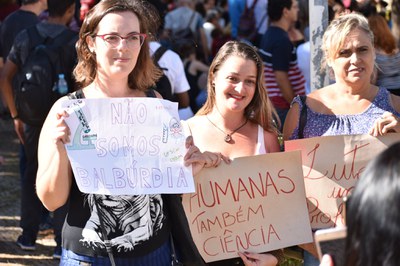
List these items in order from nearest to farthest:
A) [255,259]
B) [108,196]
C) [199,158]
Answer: [108,196] → [199,158] → [255,259]

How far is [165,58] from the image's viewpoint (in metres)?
6.24

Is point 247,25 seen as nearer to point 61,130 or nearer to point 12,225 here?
point 12,225

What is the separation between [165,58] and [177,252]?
2.89 meters

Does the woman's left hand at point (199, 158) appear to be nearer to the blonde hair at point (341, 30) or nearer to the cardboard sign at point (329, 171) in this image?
the cardboard sign at point (329, 171)

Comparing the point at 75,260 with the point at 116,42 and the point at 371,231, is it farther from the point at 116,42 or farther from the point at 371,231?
the point at 371,231

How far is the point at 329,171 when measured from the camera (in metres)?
3.96

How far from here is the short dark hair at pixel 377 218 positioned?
1.71m

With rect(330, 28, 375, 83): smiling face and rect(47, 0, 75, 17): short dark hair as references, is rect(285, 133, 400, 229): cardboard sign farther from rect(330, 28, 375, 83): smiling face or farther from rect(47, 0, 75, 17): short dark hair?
rect(47, 0, 75, 17): short dark hair

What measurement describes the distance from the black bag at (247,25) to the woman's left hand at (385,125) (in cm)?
564

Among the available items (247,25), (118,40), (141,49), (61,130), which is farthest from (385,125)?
(247,25)

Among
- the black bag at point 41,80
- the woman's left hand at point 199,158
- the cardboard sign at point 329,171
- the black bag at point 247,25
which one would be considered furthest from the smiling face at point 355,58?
the black bag at point 247,25

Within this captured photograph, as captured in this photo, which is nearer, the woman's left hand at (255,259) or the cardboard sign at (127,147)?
the cardboard sign at (127,147)

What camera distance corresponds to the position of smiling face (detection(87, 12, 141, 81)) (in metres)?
3.38

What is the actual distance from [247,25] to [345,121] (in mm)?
5767
